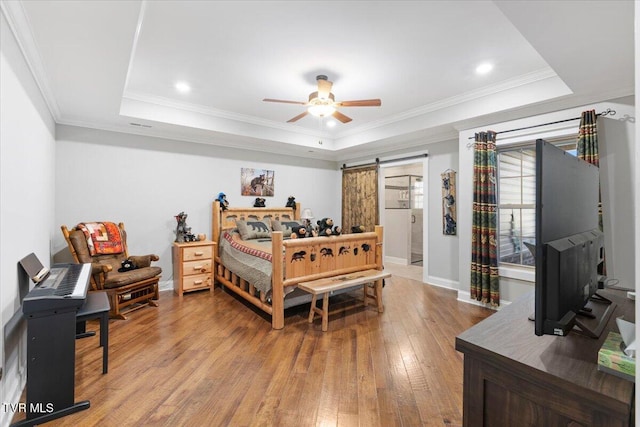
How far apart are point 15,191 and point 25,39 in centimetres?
96

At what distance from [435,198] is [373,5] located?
3274 millimetres

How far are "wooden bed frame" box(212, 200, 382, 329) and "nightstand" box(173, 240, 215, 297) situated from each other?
0.23 meters

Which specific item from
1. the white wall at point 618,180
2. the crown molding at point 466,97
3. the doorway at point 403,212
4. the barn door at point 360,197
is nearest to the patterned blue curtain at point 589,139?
the white wall at point 618,180

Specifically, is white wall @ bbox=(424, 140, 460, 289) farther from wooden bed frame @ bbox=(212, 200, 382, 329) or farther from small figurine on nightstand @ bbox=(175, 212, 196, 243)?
small figurine on nightstand @ bbox=(175, 212, 196, 243)

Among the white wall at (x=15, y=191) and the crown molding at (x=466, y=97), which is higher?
the crown molding at (x=466, y=97)

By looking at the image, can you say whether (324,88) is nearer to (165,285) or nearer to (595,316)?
(595,316)

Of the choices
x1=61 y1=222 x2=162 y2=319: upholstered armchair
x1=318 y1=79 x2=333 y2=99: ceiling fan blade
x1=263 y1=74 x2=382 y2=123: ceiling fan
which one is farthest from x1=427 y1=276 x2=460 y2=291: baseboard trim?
x1=61 y1=222 x2=162 y2=319: upholstered armchair

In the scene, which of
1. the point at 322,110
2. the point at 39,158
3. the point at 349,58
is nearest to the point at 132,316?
the point at 39,158

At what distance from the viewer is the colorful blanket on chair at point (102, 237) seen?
3.51 meters

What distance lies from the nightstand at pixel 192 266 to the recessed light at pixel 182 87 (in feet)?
6.57

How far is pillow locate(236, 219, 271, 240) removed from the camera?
4477 mm

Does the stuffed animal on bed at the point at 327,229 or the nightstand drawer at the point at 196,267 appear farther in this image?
the nightstand drawer at the point at 196,267

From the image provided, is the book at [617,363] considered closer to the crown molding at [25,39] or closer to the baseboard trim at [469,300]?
the crown molding at [25,39]

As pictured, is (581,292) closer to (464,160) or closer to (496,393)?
(496,393)
